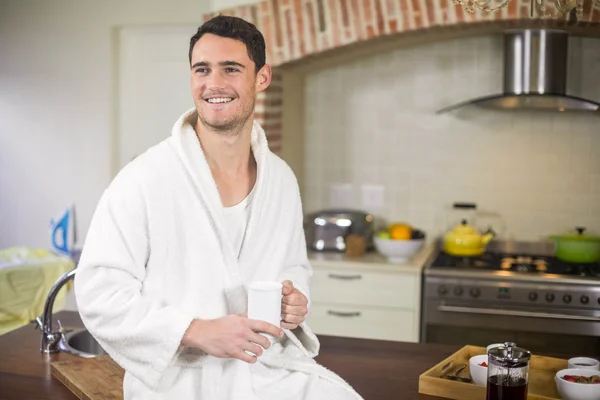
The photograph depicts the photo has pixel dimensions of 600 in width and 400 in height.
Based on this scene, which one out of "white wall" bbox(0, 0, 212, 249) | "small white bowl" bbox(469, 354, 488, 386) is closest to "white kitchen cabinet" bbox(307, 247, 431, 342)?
"white wall" bbox(0, 0, 212, 249)

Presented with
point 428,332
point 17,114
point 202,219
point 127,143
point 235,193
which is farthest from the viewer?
point 17,114

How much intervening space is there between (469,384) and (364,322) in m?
2.14

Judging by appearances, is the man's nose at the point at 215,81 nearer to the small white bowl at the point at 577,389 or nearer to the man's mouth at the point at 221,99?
the man's mouth at the point at 221,99

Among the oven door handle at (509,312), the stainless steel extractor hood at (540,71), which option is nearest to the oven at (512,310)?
the oven door handle at (509,312)

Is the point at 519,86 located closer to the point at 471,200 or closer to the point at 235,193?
the point at 471,200

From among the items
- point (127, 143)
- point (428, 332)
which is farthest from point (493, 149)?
point (127, 143)

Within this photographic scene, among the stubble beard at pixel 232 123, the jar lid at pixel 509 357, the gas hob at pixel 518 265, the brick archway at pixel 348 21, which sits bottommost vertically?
the gas hob at pixel 518 265

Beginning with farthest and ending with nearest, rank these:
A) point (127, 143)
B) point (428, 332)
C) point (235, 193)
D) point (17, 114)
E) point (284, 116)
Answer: point (17, 114) < point (127, 143) < point (284, 116) < point (428, 332) < point (235, 193)

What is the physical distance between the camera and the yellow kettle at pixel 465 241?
4.55 m

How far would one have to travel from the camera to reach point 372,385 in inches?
94.3

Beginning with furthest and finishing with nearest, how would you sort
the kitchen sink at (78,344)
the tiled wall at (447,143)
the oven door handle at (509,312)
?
the tiled wall at (447,143), the oven door handle at (509,312), the kitchen sink at (78,344)

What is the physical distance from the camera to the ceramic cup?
2.04m

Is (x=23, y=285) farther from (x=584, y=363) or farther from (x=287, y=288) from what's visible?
(x=584, y=363)

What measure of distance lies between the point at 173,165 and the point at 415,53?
299 cm
